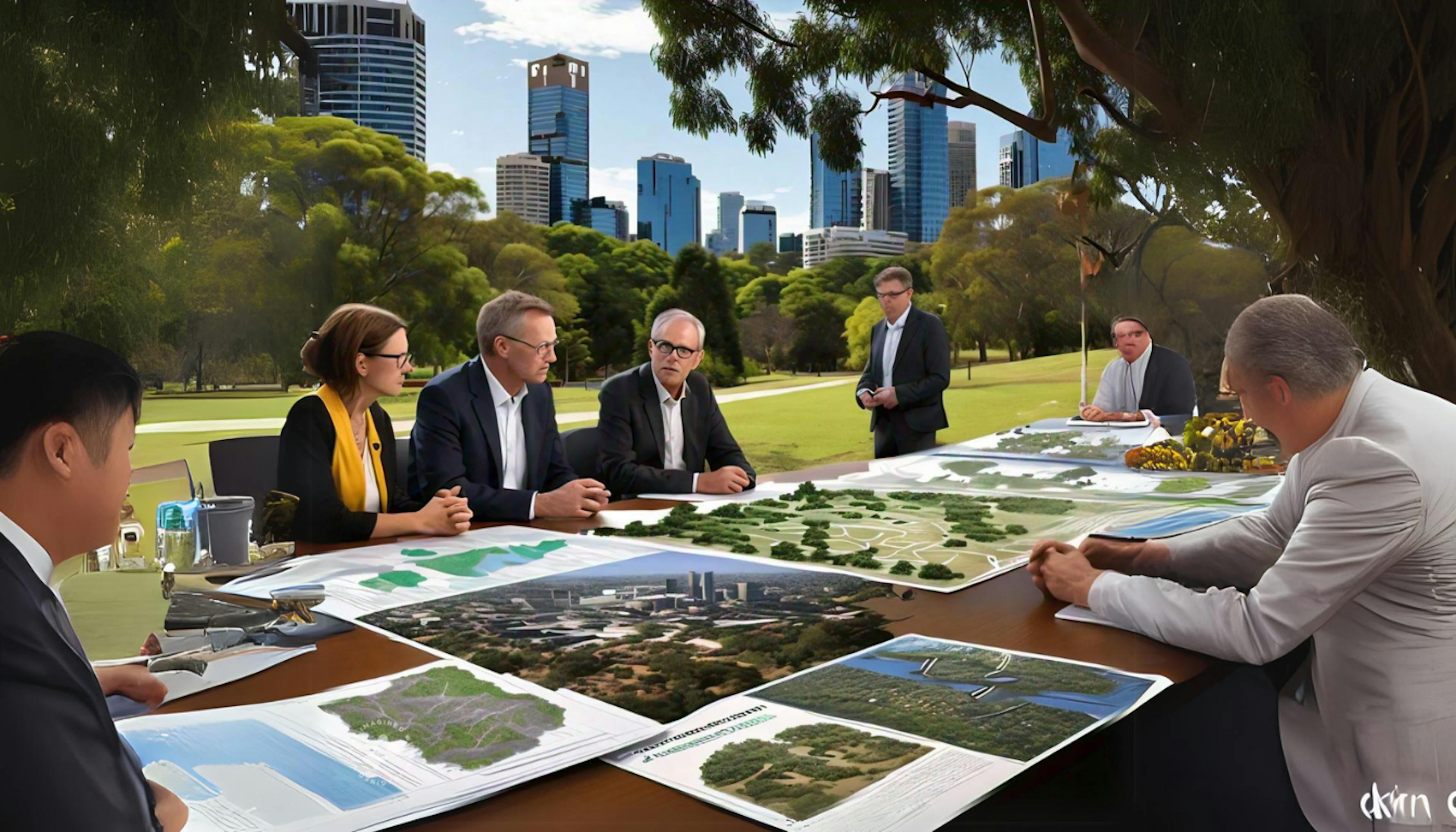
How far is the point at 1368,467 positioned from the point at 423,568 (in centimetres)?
126

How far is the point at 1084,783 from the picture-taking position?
1103mm

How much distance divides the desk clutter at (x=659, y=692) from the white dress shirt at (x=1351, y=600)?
0.66 feet

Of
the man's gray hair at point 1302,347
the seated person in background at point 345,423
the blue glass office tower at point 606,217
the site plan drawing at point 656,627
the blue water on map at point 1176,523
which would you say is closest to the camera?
the site plan drawing at point 656,627

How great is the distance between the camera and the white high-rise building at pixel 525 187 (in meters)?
8.53

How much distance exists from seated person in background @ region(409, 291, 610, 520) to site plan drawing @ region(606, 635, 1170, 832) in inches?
44.4

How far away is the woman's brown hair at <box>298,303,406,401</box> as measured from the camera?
190 centimetres

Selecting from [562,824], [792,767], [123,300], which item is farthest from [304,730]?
[123,300]

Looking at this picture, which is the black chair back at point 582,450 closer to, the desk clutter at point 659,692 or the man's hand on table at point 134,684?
the desk clutter at point 659,692

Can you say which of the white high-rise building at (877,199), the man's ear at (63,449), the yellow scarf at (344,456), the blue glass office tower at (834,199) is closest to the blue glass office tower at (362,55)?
the yellow scarf at (344,456)

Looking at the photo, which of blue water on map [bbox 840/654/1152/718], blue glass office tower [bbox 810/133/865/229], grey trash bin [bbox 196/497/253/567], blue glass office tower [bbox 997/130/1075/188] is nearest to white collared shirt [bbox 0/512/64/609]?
blue water on map [bbox 840/654/1152/718]

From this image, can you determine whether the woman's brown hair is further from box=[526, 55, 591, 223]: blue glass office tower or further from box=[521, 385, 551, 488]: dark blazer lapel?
box=[526, 55, 591, 223]: blue glass office tower

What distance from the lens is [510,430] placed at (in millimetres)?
2213

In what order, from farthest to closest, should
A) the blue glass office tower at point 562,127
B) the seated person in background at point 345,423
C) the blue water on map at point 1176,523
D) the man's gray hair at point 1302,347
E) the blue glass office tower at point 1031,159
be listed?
the blue glass office tower at point 562,127 → the blue glass office tower at point 1031,159 → the seated person in background at point 345,423 → the blue water on map at point 1176,523 → the man's gray hair at point 1302,347

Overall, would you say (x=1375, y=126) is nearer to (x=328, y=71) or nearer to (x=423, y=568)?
(x=423, y=568)
